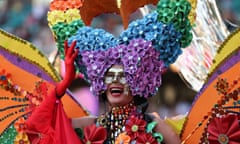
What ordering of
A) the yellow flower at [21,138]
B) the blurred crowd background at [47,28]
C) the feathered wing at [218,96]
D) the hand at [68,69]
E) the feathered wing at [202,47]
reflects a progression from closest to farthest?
the hand at [68,69] → the feathered wing at [218,96] → the yellow flower at [21,138] → the feathered wing at [202,47] → the blurred crowd background at [47,28]

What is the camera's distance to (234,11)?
5.09m

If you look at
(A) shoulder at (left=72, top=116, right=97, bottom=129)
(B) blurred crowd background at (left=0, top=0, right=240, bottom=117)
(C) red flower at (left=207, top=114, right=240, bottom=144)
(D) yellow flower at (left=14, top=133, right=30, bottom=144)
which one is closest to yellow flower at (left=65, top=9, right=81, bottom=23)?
(A) shoulder at (left=72, top=116, right=97, bottom=129)

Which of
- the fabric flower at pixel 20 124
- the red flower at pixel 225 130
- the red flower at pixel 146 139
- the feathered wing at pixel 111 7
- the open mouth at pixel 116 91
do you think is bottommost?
the red flower at pixel 225 130

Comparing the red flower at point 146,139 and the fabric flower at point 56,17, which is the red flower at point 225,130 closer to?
the red flower at point 146,139

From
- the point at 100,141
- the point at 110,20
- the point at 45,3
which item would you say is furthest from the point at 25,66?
the point at 45,3

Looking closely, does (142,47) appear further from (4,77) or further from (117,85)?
(4,77)

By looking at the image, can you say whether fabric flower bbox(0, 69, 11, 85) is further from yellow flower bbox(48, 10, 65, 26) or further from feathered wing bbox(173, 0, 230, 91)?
feathered wing bbox(173, 0, 230, 91)

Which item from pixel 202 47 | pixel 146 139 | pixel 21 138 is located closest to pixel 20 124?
pixel 21 138

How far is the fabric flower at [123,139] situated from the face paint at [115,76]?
0.67 ft

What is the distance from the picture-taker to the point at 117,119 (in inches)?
111

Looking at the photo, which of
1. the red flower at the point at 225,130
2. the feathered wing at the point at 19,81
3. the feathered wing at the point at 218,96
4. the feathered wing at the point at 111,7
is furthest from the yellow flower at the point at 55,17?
the red flower at the point at 225,130

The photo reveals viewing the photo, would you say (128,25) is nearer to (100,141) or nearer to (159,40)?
(159,40)

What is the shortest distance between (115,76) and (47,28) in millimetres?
4037

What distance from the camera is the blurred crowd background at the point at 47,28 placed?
5773mm
